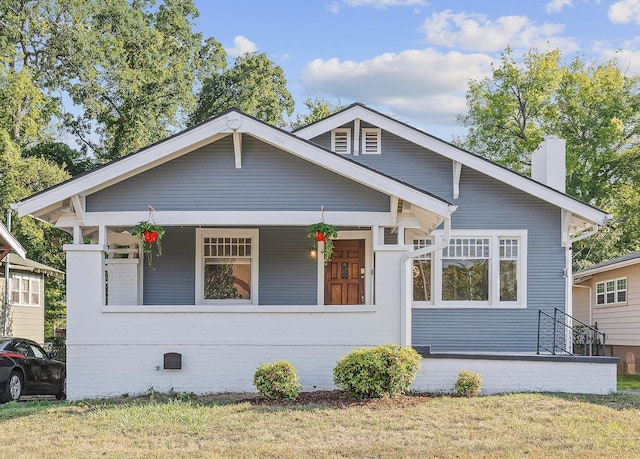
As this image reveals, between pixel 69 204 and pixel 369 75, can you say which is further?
pixel 369 75

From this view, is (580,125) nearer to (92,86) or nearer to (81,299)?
(92,86)

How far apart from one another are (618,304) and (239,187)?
1453cm

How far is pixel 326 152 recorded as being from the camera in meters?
12.3

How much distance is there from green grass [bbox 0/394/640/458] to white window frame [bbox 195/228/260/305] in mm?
3759

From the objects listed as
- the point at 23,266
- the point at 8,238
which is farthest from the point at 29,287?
the point at 8,238

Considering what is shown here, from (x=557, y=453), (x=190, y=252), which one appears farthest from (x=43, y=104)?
(x=557, y=453)

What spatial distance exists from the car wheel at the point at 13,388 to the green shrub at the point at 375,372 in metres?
6.30

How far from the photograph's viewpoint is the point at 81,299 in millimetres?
12336

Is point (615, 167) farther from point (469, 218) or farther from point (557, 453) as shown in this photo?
point (557, 453)

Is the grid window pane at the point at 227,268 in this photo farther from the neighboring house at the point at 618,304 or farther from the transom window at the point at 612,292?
the transom window at the point at 612,292

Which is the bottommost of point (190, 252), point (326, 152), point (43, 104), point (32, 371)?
point (32, 371)

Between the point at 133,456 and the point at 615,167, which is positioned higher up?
the point at 615,167

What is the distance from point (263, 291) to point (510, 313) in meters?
5.25

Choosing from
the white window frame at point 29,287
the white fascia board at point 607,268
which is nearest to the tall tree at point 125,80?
the white window frame at point 29,287
